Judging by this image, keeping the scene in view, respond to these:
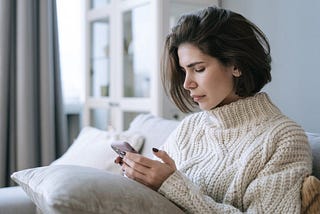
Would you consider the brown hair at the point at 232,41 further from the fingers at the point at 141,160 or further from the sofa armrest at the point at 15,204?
the sofa armrest at the point at 15,204

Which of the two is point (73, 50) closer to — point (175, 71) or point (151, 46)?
point (151, 46)

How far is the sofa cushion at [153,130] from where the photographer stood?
181cm

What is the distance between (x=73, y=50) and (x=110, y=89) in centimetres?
52

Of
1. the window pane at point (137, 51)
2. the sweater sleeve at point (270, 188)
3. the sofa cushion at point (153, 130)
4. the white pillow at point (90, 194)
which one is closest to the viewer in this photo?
the white pillow at point (90, 194)

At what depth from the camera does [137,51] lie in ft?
8.90

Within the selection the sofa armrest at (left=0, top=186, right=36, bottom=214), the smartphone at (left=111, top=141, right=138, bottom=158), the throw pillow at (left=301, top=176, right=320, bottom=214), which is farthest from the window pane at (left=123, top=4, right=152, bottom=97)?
the throw pillow at (left=301, top=176, right=320, bottom=214)

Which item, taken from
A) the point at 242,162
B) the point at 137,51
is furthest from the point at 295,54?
the point at 242,162

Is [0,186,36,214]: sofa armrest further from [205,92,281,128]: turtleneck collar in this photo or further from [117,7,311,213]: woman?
[205,92,281,128]: turtleneck collar

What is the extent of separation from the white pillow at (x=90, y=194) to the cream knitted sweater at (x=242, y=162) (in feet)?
0.27

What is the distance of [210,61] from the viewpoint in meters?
1.20

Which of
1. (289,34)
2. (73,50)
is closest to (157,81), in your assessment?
(289,34)

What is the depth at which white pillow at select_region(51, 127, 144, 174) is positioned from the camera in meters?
1.89

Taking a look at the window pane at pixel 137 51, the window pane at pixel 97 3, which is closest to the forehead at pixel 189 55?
the window pane at pixel 137 51

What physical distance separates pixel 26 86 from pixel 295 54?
158cm
